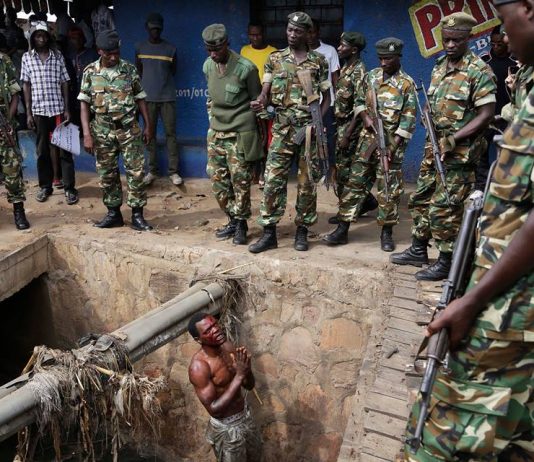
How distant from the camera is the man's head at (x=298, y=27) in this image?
4.65 m

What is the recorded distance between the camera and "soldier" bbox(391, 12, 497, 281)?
402 cm

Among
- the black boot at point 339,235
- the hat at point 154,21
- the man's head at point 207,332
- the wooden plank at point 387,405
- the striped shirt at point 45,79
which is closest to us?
the wooden plank at point 387,405

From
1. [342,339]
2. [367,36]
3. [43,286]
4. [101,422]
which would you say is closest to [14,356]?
[43,286]

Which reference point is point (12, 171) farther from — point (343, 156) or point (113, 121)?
point (343, 156)

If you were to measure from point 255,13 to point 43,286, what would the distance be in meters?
4.28

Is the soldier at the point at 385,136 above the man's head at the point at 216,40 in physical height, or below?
below

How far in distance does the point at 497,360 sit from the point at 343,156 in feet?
13.3

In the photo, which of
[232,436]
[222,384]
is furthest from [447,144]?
[232,436]

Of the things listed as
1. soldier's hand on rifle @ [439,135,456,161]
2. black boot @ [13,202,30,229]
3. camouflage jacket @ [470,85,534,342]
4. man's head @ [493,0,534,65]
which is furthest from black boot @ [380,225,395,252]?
black boot @ [13,202,30,229]

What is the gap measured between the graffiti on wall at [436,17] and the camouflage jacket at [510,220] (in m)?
5.52

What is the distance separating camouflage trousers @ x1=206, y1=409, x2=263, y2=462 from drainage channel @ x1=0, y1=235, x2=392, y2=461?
794 mm

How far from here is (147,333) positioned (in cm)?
469

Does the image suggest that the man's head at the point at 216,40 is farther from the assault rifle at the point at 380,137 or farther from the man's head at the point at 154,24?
the man's head at the point at 154,24

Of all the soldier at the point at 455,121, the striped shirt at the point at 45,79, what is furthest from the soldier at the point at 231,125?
the striped shirt at the point at 45,79
